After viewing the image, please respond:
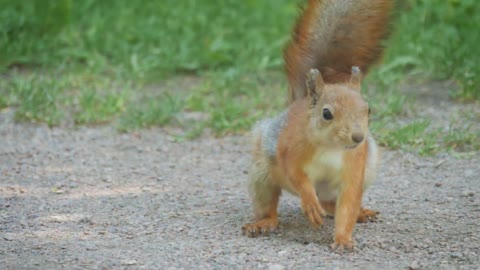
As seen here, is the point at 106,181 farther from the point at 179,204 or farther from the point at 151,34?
the point at 151,34

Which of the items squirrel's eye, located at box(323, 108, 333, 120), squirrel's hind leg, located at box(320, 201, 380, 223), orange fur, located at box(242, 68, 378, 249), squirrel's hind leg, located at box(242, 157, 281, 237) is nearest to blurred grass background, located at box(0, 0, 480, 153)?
squirrel's hind leg, located at box(320, 201, 380, 223)

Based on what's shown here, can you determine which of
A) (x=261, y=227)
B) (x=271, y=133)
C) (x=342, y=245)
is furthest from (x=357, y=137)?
(x=261, y=227)

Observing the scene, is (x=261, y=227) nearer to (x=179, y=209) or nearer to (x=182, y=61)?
(x=179, y=209)

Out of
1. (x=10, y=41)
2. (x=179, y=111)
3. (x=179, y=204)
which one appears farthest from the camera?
(x=10, y=41)

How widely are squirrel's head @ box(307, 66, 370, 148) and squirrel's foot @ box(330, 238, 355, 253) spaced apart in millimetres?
451

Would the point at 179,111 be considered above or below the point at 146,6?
below

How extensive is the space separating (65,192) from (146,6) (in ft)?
12.4

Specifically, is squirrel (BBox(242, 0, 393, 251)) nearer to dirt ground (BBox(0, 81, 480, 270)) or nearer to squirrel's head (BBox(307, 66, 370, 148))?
squirrel's head (BBox(307, 66, 370, 148))

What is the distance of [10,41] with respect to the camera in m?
7.59

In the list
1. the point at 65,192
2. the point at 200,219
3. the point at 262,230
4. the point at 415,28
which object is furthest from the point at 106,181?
the point at 415,28

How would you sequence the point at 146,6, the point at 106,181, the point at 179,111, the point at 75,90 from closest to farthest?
the point at 106,181 < the point at 179,111 < the point at 75,90 < the point at 146,6

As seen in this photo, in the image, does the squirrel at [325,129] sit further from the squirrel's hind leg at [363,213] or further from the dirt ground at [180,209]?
the dirt ground at [180,209]

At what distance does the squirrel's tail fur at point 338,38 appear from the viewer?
4480 mm

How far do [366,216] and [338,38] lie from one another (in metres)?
0.87
